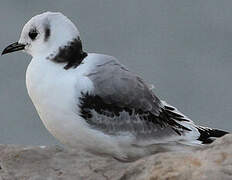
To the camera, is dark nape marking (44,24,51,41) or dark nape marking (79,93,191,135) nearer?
dark nape marking (79,93,191,135)

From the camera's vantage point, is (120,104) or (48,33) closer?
(120,104)

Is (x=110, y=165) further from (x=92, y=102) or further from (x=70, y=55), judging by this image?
(x=70, y=55)

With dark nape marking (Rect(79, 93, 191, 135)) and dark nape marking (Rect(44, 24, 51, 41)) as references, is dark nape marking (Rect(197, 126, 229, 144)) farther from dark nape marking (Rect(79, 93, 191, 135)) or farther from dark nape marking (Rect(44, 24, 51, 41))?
dark nape marking (Rect(44, 24, 51, 41))

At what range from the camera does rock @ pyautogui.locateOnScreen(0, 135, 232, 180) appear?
3859 mm

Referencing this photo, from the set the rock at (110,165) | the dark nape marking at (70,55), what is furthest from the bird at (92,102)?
the rock at (110,165)

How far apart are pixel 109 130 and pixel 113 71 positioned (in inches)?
16.5

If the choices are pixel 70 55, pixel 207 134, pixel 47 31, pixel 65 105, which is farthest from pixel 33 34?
pixel 207 134

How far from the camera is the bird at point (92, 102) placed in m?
5.21

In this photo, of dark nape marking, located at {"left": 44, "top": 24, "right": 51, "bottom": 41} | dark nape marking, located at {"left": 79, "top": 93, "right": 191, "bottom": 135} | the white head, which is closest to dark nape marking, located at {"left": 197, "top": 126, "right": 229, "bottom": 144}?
dark nape marking, located at {"left": 79, "top": 93, "right": 191, "bottom": 135}

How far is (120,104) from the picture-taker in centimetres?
532

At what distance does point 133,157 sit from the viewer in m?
5.36

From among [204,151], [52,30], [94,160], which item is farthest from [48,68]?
[204,151]

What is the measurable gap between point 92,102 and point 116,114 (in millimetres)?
211

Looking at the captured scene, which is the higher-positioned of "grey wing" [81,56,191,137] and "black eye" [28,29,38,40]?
"black eye" [28,29,38,40]
